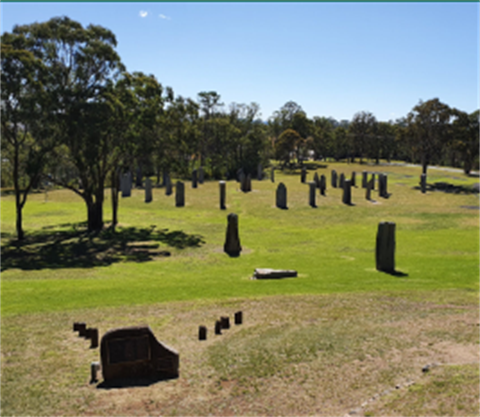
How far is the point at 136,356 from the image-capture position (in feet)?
38.7

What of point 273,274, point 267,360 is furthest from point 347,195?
point 267,360

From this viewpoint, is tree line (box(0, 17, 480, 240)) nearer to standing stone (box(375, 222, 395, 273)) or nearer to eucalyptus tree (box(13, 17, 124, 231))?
eucalyptus tree (box(13, 17, 124, 231))

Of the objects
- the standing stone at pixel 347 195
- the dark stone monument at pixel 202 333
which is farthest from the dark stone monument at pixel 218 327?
the standing stone at pixel 347 195

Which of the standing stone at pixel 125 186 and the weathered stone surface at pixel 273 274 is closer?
the weathered stone surface at pixel 273 274

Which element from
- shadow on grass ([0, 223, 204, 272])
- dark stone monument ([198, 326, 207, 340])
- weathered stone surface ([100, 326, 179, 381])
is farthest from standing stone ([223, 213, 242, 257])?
weathered stone surface ([100, 326, 179, 381])

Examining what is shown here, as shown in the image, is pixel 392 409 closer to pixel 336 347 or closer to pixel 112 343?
pixel 336 347

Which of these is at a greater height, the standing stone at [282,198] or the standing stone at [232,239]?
the standing stone at [282,198]

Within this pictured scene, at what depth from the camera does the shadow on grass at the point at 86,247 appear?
26.9m

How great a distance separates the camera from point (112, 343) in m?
11.7

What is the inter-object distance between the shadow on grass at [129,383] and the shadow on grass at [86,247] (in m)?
15.1

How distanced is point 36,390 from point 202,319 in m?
5.84

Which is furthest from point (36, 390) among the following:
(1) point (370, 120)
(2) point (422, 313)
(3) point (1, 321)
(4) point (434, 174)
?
(1) point (370, 120)

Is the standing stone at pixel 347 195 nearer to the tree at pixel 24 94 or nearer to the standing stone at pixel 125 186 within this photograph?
the standing stone at pixel 125 186

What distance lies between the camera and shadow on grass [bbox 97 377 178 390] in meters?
11.4
